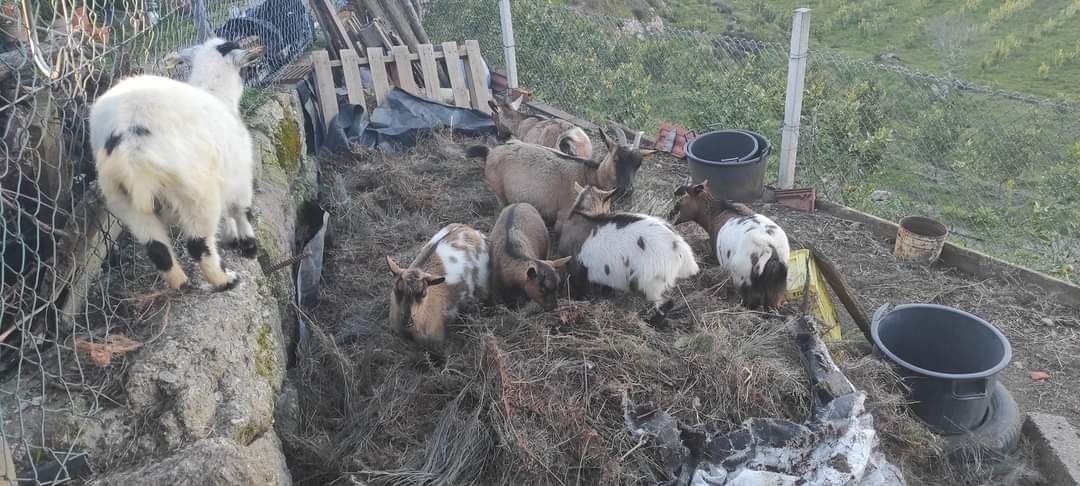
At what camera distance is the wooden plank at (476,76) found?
9.03 m

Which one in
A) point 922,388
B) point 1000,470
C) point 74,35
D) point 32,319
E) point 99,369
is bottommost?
point 1000,470

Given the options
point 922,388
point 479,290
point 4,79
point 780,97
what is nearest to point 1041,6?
point 780,97

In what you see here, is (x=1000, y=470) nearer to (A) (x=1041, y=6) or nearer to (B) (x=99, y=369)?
(B) (x=99, y=369)

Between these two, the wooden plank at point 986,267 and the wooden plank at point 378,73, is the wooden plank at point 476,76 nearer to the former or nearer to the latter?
the wooden plank at point 378,73

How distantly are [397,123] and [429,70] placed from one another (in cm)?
124

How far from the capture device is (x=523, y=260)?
4578mm

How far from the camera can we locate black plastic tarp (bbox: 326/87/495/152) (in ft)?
24.9

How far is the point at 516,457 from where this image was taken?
3.22 metres

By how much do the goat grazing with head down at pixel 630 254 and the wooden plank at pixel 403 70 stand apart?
431 cm

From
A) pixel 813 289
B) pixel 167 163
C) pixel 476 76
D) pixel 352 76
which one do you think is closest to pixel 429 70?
pixel 476 76

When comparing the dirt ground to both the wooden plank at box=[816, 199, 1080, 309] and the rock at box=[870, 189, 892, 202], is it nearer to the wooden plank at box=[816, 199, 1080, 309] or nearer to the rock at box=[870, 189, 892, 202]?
the wooden plank at box=[816, 199, 1080, 309]

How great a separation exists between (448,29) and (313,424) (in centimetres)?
Answer: 976

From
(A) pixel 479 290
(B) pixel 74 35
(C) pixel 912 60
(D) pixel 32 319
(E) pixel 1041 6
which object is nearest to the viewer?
(D) pixel 32 319

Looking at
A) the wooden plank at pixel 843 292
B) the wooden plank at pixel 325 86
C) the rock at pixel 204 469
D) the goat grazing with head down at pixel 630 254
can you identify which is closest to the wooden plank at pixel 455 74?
the wooden plank at pixel 325 86
